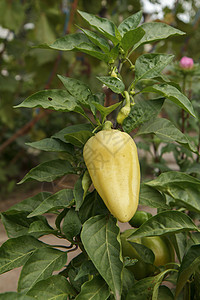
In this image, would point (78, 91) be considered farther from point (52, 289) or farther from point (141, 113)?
point (52, 289)

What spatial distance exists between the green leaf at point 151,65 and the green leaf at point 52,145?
14 centimetres

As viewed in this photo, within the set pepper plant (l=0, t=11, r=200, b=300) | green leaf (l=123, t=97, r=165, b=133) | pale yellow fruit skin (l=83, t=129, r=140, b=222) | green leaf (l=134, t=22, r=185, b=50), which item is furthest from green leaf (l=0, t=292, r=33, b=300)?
green leaf (l=134, t=22, r=185, b=50)

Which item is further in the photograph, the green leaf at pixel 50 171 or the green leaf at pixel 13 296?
the green leaf at pixel 50 171

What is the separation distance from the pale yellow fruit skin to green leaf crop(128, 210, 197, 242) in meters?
0.05

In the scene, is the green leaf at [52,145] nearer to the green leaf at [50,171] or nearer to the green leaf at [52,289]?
the green leaf at [50,171]

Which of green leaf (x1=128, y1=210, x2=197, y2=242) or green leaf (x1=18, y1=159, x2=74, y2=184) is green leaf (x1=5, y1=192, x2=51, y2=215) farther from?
green leaf (x1=128, y1=210, x2=197, y2=242)

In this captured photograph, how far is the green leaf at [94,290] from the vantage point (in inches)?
16.1

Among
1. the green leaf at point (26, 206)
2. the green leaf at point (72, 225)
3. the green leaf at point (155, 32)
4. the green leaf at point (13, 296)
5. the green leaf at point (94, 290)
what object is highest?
the green leaf at point (155, 32)

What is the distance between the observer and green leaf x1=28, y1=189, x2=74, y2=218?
1.40 feet

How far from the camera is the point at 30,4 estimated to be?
1.94m

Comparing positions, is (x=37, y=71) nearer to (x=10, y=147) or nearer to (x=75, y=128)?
(x=10, y=147)

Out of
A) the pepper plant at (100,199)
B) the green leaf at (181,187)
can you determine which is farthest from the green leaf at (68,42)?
the green leaf at (181,187)

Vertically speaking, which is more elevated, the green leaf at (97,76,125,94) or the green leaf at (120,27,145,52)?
the green leaf at (120,27,145,52)

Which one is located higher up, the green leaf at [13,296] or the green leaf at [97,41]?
the green leaf at [97,41]
